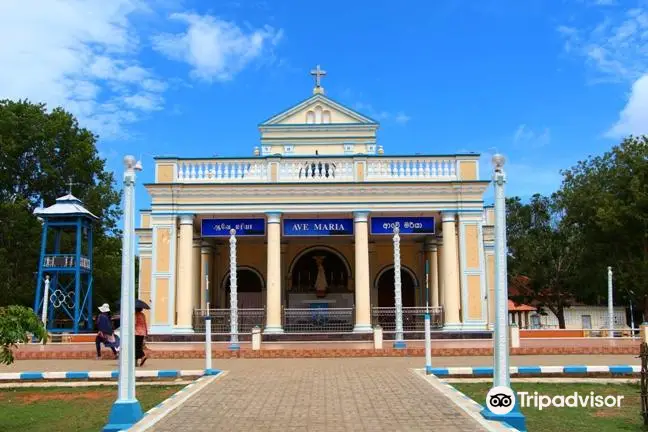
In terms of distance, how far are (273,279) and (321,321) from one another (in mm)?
2215

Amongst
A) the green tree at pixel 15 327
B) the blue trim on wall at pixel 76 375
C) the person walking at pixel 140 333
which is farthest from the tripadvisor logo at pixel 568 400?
the person walking at pixel 140 333

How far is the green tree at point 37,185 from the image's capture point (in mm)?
35000

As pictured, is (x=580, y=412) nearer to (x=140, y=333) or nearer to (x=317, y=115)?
(x=140, y=333)

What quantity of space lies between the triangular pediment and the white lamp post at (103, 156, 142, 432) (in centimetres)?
2033

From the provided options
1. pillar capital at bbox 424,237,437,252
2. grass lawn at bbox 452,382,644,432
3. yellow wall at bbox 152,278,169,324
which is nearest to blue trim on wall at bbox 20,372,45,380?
grass lawn at bbox 452,382,644,432

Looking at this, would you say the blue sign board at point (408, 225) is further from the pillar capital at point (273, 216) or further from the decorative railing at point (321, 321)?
the pillar capital at point (273, 216)

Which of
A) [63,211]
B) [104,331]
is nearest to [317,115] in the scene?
[63,211]

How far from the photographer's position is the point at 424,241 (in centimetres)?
2769

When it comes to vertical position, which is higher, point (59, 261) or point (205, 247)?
point (205, 247)

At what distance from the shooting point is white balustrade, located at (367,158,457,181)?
2344 cm

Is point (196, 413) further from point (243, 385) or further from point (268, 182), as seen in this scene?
point (268, 182)

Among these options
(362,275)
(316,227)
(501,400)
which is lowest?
(501,400)

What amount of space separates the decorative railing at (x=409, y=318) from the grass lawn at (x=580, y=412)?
11.6m

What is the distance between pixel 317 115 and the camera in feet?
93.9
